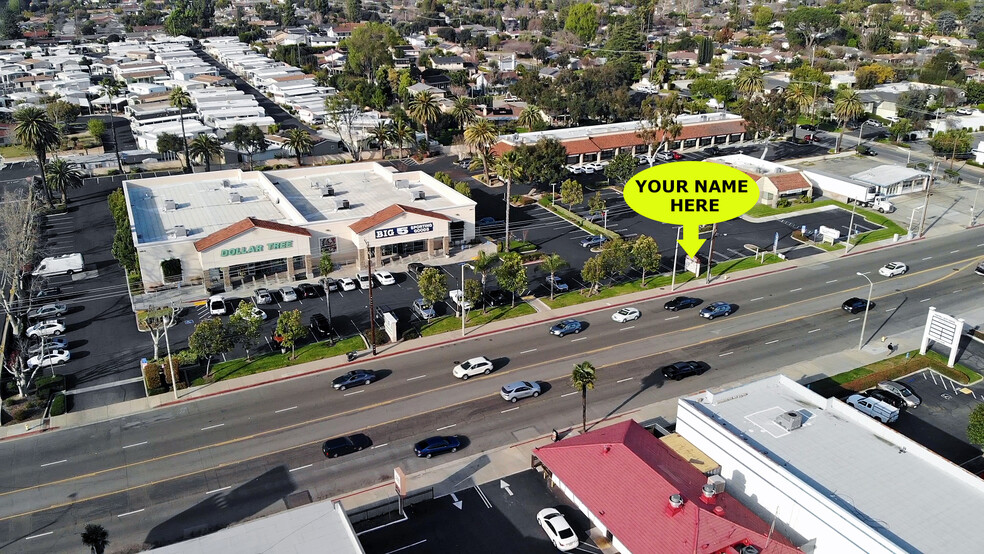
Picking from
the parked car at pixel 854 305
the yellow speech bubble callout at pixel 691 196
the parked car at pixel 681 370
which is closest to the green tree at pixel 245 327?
the parked car at pixel 681 370

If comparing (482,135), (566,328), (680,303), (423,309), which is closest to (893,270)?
(680,303)

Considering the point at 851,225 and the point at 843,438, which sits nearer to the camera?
the point at 843,438

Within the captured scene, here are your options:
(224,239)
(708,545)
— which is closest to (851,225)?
(708,545)

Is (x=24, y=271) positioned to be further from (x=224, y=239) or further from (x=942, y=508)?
(x=942, y=508)

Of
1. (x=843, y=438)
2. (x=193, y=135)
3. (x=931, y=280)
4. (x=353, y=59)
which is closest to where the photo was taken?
(x=843, y=438)

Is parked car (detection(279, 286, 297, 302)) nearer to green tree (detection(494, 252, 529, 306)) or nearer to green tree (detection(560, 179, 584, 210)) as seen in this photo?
green tree (detection(494, 252, 529, 306))

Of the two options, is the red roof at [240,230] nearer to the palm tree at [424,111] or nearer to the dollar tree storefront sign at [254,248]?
the dollar tree storefront sign at [254,248]

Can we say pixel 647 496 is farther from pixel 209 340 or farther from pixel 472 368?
pixel 209 340
